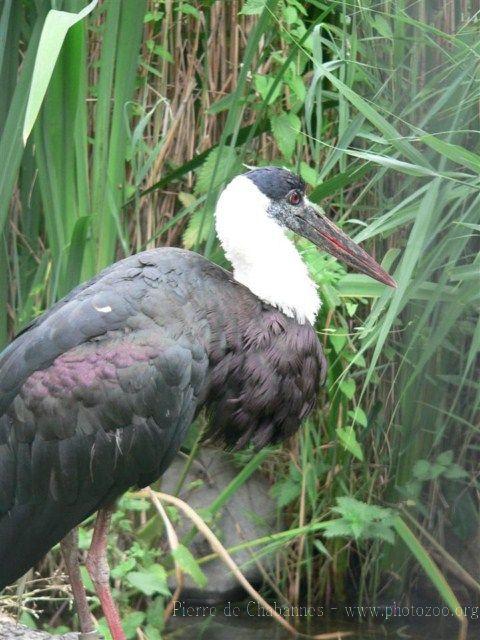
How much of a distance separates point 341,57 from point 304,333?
0.81 m

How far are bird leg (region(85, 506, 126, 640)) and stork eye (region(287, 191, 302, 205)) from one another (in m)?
1.02

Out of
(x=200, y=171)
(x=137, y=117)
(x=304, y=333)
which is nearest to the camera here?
(x=304, y=333)

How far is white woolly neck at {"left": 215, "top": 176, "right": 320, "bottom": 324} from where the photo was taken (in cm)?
329

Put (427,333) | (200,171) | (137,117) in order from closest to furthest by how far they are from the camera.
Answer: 1. (427,333)
2. (200,171)
3. (137,117)

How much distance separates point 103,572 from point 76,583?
127mm

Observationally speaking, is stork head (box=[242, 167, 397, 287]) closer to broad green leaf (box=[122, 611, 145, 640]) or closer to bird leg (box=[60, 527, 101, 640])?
bird leg (box=[60, 527, 101, 640])

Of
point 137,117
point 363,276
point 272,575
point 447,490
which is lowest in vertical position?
point 272,575

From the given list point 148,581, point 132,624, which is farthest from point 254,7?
point 132,624

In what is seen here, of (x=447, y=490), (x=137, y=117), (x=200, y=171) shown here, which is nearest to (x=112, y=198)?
(x=200, y=171)

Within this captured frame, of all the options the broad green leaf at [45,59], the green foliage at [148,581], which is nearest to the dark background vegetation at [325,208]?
the green foliage at [148,581]

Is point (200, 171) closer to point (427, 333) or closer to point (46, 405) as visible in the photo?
point (427, 333)

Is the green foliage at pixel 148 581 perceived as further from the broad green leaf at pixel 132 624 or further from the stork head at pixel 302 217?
the stork head at pixel 302 217

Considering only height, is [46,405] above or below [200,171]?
below

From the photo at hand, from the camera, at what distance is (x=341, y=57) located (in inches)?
134
